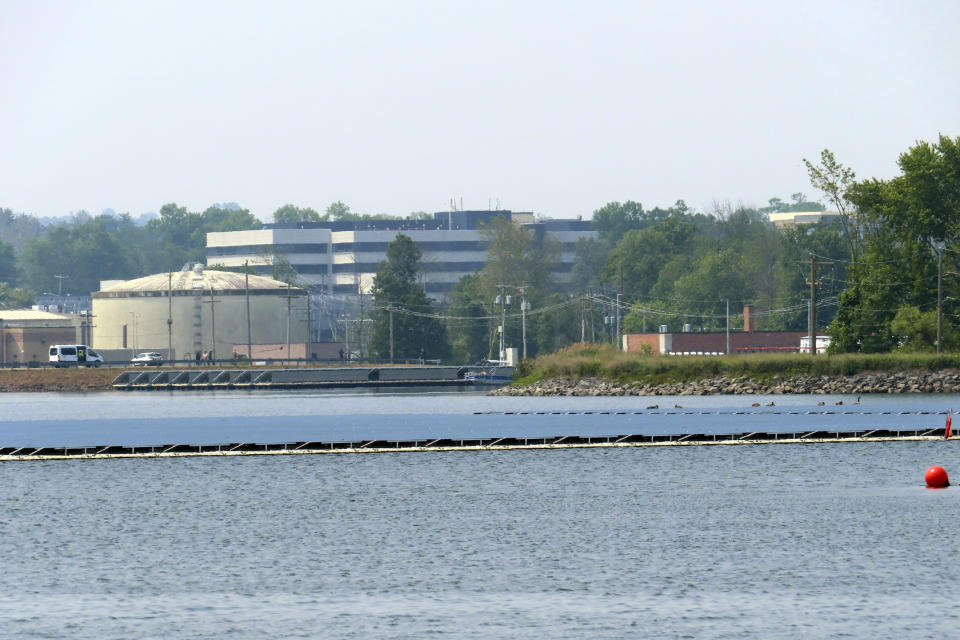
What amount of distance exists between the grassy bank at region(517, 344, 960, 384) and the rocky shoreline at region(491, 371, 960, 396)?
707 millimetres

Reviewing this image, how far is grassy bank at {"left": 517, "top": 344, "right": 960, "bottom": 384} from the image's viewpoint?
13525cm

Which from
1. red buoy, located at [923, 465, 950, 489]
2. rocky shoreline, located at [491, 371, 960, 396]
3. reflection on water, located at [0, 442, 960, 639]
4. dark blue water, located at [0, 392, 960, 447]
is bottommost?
reflection on water, located at [0, 442, 960, 639]

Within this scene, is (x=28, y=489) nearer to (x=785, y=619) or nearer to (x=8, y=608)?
(x=8, y=608)

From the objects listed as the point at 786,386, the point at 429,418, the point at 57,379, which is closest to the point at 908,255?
the point at 786,386

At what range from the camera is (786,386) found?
138000mm

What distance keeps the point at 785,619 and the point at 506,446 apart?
3986cm

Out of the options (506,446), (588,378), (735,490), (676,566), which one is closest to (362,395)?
(588,378)

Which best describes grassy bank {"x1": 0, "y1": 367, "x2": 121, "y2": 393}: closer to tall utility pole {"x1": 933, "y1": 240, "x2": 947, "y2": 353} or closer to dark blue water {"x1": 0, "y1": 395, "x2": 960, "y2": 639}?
tall utility pole {"x1": 933, "y1": 240, "x2": 947, "y2": 353}

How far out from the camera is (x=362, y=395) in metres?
168

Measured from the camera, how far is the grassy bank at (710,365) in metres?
135

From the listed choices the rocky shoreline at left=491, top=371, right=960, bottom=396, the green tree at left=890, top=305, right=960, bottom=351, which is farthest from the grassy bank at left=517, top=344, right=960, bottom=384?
the green tree at left=890, top=305, right=960, bottom=351

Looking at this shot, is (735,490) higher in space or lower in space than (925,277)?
lower

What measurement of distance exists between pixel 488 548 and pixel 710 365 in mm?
97953

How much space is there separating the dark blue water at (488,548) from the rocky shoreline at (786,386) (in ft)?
190
